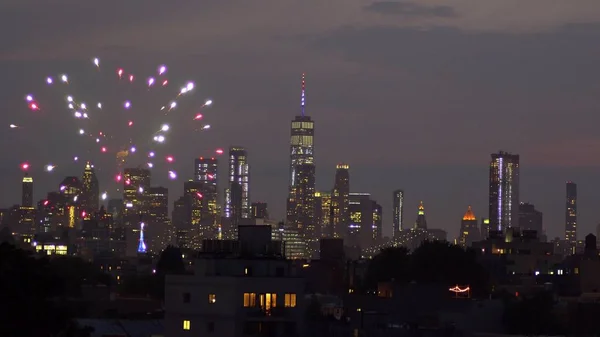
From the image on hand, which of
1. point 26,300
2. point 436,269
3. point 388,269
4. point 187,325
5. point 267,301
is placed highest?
point 436,269

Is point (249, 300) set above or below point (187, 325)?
above

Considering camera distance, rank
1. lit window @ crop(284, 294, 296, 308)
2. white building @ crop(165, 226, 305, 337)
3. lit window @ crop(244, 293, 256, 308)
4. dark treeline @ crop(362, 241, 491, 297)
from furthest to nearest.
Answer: dark treeline @ crop(362, 241, 491, 297)
lit window @ crop(284, 294, 296, 308)
lit window @ crop(244, 293, 256, 308)
white building @ crop(165, 226, 305, 337)

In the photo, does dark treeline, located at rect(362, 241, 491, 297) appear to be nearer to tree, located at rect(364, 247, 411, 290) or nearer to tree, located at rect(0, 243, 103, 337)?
tree, located at rect(364, 247, 411, 290)

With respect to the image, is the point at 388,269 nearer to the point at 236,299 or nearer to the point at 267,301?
the point at 267,301

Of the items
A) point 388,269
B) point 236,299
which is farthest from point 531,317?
point 388,269

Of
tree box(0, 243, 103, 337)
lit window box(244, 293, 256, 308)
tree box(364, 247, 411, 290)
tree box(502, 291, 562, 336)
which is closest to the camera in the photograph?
tree box(0, 243, 103, 337)

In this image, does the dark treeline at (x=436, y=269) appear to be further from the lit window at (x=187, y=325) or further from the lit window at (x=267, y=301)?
the lit window at (x=187, y=325)

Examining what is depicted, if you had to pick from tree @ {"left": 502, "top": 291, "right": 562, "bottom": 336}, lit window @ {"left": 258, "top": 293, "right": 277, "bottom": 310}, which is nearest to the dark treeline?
tree @ {"left": 502, "top": 291, "right": 562, "bottom": 336}
